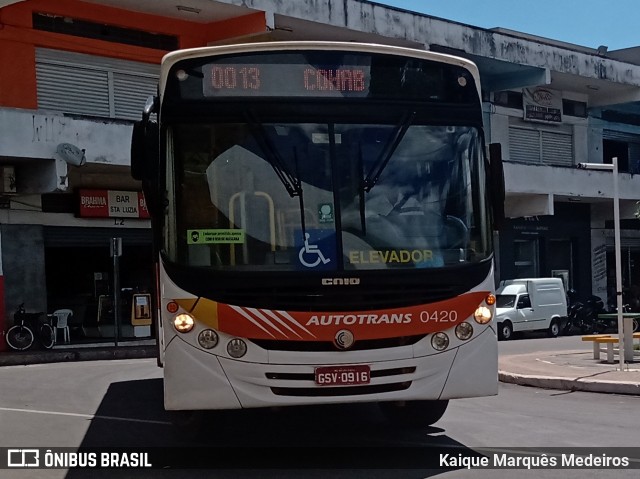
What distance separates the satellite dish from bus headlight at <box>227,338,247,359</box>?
14698mm

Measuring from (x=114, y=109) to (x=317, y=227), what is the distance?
17.2m

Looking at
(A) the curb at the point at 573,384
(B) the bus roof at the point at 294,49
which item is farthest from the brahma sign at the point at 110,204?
(B) the bus roof at the point at 294,49

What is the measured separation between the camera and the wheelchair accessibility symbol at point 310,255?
22.5 feet

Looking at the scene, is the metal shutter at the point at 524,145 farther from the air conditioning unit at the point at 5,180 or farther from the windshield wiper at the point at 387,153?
the windshield wiper at the point at 387,153

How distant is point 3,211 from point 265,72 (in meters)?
16.6

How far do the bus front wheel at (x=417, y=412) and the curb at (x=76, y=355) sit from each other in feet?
42.5

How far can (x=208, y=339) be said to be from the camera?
22.2ft

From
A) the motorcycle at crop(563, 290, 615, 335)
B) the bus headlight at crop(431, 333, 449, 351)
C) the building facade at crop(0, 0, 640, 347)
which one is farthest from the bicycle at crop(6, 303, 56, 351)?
the bus headlight at crop(431, 333, 449, 351)

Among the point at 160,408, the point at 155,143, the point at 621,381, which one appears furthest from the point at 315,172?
the point at 621,381

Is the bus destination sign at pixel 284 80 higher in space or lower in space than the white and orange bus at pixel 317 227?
higher

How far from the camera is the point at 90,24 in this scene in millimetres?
22469

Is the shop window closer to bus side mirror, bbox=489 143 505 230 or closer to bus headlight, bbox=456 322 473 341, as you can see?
bus side mirror, bbox=489 143 505 230

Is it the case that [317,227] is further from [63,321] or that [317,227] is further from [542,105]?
[542,105]

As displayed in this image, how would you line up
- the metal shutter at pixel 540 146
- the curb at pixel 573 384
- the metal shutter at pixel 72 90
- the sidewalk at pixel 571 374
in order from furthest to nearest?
1. the metal shutter at pixel 540 146
2. the metal shutter at pixel 72 90
3. the sidewalk at pixel 571 374
4. the curb at pixel 573 384
